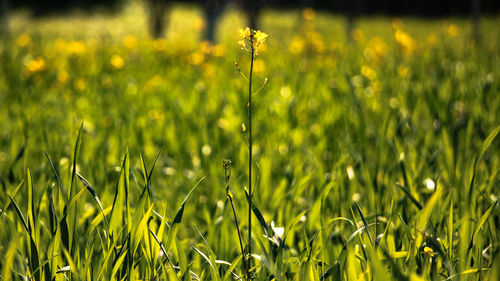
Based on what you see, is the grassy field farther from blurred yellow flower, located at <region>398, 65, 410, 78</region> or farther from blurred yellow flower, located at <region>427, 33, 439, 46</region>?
blurred yellow flower, located at <region>427, 33, 439, 46</region>

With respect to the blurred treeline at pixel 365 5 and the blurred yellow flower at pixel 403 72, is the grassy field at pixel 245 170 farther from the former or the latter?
the blurred treeline at pixel 365 5

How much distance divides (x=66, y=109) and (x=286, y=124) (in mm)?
1423

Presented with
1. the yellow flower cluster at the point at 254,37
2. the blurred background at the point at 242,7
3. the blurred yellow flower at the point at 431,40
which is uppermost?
the blurred background at the point at 242,7

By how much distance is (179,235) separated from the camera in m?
1.28

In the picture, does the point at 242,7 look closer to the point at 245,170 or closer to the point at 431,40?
the point at 431,40

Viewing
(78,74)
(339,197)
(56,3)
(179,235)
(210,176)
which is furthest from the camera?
(56,3)

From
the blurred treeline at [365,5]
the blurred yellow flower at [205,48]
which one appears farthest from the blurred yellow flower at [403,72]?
the blurred treeline at [365,5]

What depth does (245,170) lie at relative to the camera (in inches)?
62.4

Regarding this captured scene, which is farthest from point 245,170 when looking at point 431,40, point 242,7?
point 242,7

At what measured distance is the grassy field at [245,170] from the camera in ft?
2.73

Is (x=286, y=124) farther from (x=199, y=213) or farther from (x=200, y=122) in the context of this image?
(x=199, y=213)

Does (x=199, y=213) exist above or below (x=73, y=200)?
below

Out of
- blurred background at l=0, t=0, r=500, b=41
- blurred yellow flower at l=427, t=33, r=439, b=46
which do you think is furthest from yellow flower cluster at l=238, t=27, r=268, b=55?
blurred background at l=0, t=0, r=500, b=41

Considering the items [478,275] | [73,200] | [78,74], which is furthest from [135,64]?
[478,275]
